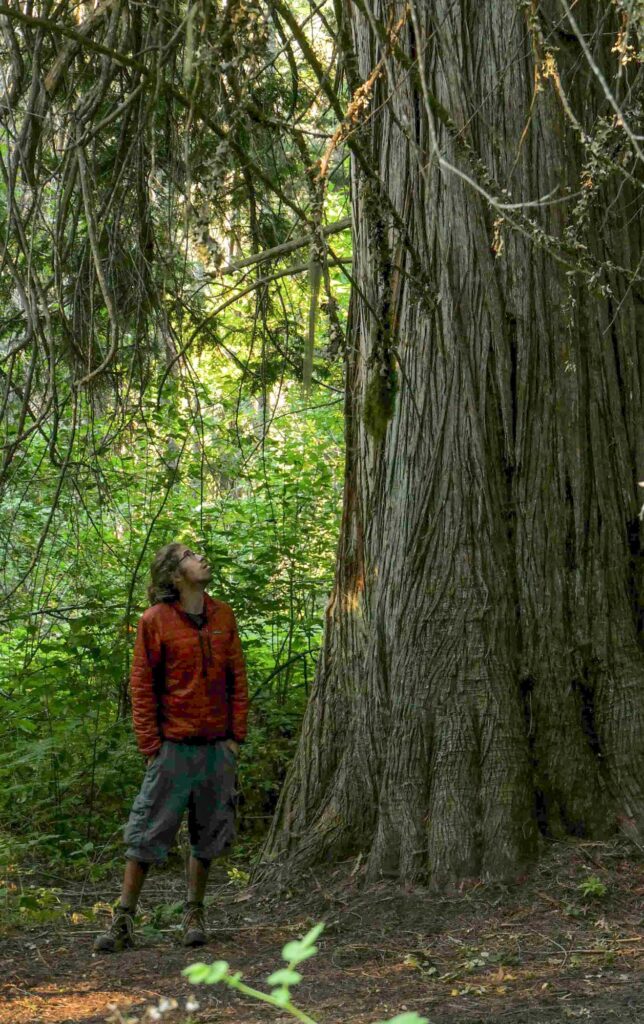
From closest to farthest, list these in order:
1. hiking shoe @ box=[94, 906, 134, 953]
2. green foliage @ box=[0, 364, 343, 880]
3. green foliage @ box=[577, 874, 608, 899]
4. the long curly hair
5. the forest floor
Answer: the forest floor
green foliage @ box=[577, 874, 608, 899]
hiking shoe @ box=[94, 906, 134, 953]
the long curly hair
green foliage @ box=[0, 364, 343, 880]

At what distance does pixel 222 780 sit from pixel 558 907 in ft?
5.13

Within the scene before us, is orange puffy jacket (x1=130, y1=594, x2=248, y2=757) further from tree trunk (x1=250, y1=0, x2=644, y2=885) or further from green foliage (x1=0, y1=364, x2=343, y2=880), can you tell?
green foliage (x1=0, y1=364, x2=343, y2=880)

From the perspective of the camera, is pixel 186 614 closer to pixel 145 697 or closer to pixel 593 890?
pixel 145 697

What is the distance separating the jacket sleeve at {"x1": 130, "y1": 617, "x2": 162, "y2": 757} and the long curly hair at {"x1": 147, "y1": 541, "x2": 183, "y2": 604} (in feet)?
0.63

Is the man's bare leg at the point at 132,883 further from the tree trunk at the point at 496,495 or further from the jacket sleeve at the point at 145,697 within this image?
the tree trunk at the point at 496,495

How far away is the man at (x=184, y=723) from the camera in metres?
5.02

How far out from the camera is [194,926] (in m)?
4.92

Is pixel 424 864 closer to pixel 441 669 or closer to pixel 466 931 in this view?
pixel 466 931

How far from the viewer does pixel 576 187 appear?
5207mm

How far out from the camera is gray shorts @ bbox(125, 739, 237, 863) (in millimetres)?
5004

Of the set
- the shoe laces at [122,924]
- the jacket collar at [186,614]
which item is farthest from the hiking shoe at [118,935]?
the jacket collar at [186,614]

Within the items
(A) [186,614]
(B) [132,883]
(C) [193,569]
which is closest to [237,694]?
(A) [186,614]

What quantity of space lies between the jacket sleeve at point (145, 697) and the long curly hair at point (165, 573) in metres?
0.19

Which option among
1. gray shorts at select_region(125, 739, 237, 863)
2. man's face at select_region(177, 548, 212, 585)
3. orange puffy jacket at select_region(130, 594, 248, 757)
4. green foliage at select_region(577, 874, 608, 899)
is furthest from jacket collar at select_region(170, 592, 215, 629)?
green foliage at select_region(577, 874, 608, 899)
